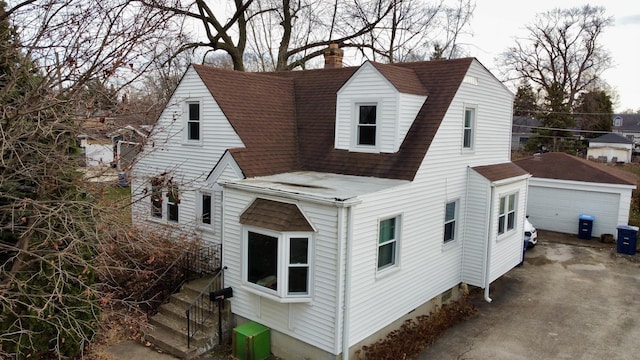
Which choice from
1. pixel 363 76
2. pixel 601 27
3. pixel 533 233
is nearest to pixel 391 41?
pixel 533 233

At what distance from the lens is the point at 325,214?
9469mm

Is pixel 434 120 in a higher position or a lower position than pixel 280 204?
higher

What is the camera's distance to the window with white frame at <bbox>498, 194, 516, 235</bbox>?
14211mm

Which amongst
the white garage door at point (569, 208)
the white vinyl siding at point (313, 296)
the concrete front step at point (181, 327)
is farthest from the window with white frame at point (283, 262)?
the white garage door at point (569, 208)

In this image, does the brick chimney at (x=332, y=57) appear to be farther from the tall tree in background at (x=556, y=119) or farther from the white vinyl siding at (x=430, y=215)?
the tall tree in background at (x=556, y=119)

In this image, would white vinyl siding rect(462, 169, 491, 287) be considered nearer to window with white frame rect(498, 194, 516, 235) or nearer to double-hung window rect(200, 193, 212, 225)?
window with white frame rect(498, 194, 516, 235)

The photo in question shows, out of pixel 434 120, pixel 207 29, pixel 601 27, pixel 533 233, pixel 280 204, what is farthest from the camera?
pixel 601 27

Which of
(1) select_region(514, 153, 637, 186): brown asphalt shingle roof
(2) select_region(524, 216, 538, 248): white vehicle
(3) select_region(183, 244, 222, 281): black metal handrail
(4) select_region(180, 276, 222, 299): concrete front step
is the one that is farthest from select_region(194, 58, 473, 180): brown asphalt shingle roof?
(1) select_region(514, 153, 637, 186): brown asphalt shingle roof

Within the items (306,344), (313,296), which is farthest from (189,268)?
(313,296)

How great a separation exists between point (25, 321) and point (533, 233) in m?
18.6

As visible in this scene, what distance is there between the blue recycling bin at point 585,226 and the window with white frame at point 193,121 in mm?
18331

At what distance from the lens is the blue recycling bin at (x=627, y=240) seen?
19.0 m

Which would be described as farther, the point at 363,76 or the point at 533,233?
the point at 533,233

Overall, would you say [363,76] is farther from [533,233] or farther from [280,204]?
[533,233]
